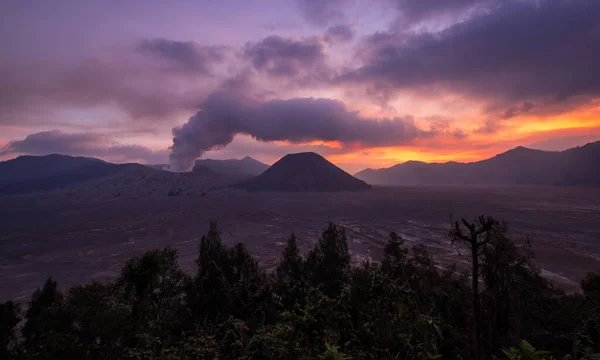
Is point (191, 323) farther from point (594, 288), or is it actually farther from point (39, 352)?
point (594, 288)

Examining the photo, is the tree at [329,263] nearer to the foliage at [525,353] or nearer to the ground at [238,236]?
the foliage at [525,353]

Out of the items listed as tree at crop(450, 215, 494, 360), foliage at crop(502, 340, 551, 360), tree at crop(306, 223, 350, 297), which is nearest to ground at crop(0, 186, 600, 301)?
tree at crop(306, 223, 350, 297)

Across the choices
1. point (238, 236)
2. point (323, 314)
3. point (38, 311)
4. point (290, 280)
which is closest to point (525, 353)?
point (323, 314)

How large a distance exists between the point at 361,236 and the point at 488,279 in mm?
56686

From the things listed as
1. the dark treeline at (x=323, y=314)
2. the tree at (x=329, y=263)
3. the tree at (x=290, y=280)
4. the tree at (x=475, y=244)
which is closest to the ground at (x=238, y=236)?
the tree at (x=290, y=280)

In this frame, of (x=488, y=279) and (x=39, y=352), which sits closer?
(x=488, y=279)

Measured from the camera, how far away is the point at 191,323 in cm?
1405

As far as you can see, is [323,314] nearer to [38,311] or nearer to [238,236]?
[38,311]

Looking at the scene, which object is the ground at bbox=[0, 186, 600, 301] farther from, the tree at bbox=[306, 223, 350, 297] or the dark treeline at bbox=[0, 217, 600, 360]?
the dark treeline at bbox=[0, 217, 600, 360]

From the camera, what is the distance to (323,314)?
431 centimetres

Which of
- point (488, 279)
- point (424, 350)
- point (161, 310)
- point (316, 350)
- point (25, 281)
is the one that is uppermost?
point (424, 350)

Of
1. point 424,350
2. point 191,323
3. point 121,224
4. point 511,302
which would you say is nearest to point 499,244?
point 511,302

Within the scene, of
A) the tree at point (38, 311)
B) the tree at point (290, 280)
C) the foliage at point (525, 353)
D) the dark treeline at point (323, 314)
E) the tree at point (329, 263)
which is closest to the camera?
the foliage at point (525, 353)

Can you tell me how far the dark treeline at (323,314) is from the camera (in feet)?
13.3
